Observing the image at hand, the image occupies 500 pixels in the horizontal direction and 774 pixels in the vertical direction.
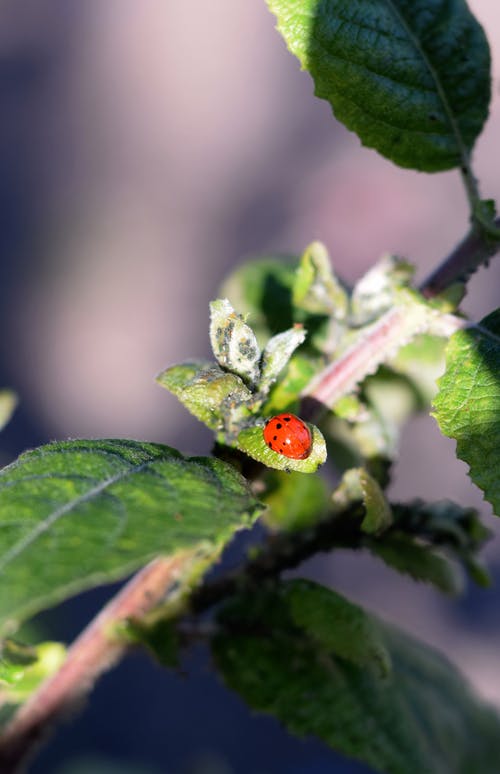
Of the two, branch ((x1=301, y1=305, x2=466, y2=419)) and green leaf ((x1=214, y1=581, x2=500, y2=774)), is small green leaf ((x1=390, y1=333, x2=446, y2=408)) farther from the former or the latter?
green leaf ((x1=214, y1=581, x2=500, y2=774))

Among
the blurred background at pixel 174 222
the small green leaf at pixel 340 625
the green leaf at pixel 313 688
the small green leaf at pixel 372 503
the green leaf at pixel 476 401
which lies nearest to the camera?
the green leaf at pixel 476 401

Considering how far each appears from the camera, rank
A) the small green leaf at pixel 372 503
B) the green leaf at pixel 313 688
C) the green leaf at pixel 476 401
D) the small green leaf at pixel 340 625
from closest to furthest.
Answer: the green leaf at pixel 476 401
the small green leaf at pixel 372 503
the small green leaf at pixel 340 625
the green leaf at pixel 313 688

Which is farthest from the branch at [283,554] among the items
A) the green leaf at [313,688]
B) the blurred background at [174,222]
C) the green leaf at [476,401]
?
the blurred background at [174,222]

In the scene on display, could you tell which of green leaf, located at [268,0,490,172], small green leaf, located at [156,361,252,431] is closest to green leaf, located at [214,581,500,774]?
small green leaf, located at [156,361,252,431]

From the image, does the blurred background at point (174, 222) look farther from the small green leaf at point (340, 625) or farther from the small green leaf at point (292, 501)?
the small green leaf at point (340, 625)

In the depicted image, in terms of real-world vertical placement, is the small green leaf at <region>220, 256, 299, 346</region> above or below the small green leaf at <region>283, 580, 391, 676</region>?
above

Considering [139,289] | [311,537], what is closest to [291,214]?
[139,289]
